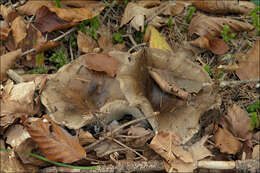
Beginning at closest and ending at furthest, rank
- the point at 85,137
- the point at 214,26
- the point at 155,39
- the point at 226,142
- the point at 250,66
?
the point at 85,137
the point at 226,142
the point at 250,66
the point at 155,39
the point at 214,26

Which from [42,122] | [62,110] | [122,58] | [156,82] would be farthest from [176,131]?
[42,122]

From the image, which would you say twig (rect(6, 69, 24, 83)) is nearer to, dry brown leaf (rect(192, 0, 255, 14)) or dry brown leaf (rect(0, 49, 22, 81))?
dry brown leaf (rect(0, 49, 22, 81))

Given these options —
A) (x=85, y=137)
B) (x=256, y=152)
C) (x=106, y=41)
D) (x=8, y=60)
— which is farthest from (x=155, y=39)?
(x=8, y=60)

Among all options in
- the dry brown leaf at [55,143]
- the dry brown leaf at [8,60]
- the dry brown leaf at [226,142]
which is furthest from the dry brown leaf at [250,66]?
the dry brown leaf at [8,60]

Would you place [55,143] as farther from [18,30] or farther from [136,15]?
[136,15]

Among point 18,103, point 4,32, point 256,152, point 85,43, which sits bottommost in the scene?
point 256,152

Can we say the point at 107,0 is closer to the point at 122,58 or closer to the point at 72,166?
the point at 122,58

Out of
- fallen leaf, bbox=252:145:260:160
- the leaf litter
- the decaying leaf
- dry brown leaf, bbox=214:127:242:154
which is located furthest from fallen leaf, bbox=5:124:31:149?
fallen leaf, bbox=252:145:260:160
